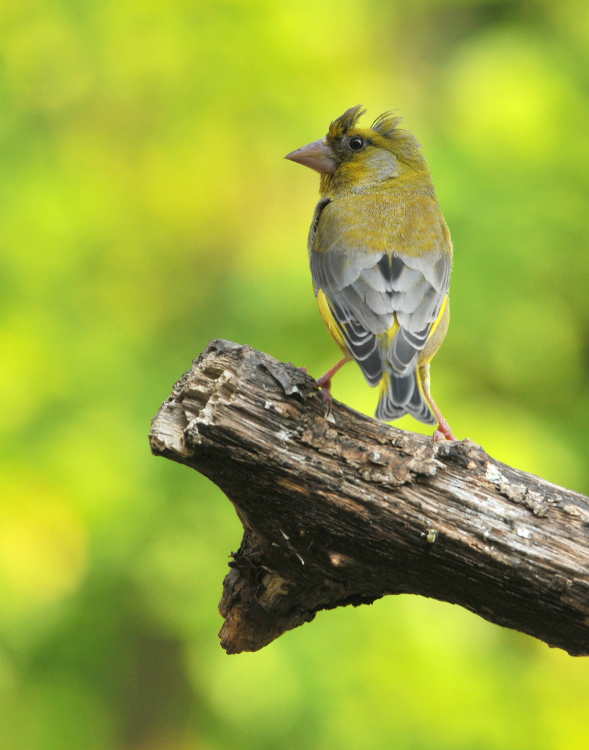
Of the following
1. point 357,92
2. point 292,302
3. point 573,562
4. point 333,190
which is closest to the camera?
point 573,562

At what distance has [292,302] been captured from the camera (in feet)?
19.0

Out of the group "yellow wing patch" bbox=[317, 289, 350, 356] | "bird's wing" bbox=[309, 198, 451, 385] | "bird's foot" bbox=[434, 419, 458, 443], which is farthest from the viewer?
"bird's foot" bbox=[434, 419, 458, 443]

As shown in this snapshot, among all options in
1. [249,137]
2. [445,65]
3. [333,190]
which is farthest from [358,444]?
[445,65]

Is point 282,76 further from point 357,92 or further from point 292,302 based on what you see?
point 292,302

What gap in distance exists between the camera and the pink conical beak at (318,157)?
5.27 metres

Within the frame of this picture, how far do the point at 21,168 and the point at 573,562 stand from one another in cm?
519

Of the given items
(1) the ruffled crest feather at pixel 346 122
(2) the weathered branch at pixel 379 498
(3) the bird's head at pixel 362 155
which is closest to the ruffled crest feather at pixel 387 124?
(3) the bird's head at pixel 362 155

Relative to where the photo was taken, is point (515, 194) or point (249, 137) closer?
point (515, 194)

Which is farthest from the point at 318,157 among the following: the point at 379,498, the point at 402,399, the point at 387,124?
the point at 379,498

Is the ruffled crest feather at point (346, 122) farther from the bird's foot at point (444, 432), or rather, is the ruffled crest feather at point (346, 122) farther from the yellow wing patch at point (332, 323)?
the bird's foot at point (444, 432)

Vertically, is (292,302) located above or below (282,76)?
below

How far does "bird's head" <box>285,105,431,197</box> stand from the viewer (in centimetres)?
523

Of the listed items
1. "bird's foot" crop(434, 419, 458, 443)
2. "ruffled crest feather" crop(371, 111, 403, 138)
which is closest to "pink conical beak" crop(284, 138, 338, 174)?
"ruffled crest feather" crop(371, 111, 403, 138)

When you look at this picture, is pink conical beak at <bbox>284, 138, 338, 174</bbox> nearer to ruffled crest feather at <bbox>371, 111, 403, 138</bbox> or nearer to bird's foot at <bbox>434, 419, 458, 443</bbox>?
ruffled crest feather at <bbox>371, 111, 403, 138</bbox>
